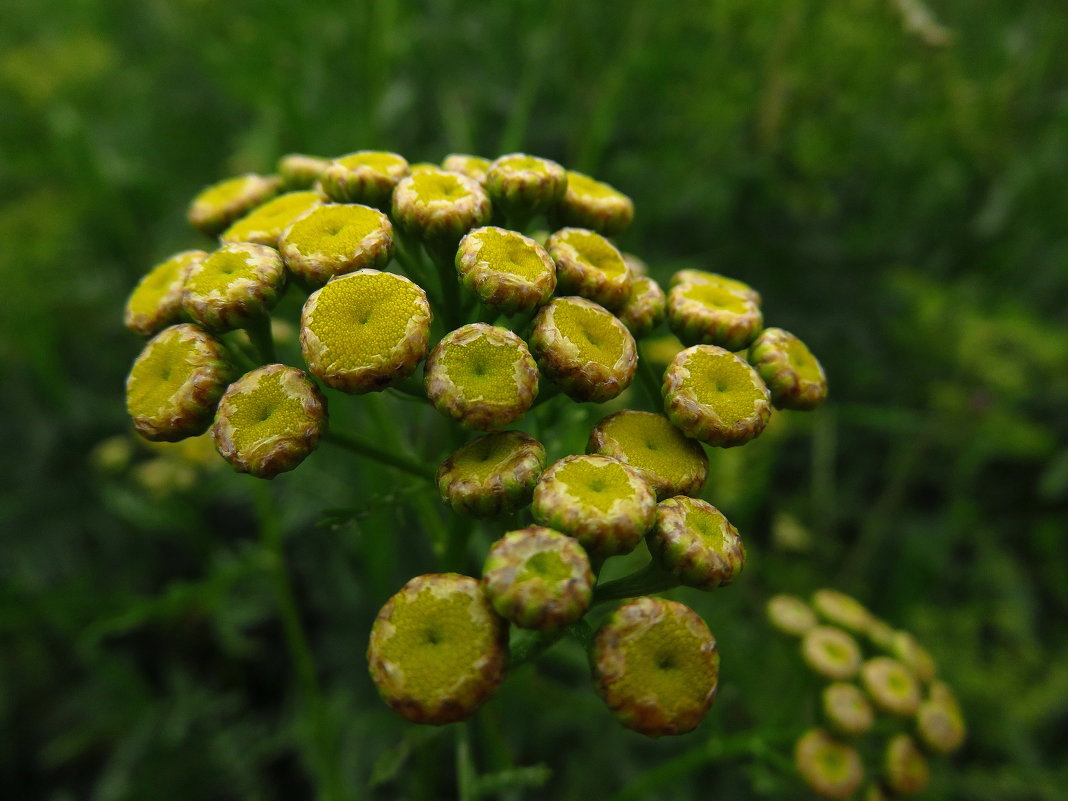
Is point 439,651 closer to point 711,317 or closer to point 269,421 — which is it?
point 269,421

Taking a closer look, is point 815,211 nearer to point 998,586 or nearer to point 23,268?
point 998,586

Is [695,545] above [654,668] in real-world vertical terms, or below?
above

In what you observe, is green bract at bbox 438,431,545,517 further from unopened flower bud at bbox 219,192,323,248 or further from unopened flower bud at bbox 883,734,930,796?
unopened flower bud at bbox 883,734,930,796

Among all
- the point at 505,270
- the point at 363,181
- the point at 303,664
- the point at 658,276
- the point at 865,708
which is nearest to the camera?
the point at 505,270

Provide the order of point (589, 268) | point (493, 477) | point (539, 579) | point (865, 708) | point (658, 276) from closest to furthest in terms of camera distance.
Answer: point (539, 579) < point (493, 477) < point (589, 268) < point (865, 708) < point (658, 276)

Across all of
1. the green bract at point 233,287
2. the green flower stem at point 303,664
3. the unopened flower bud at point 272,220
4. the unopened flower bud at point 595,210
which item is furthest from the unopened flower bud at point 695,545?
the green flower stem at point 303,664

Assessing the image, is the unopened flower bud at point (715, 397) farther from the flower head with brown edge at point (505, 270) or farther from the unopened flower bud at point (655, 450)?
the flower head with brown edge at point (505, 270)

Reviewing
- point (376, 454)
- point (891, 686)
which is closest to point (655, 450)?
point (376, 454)
